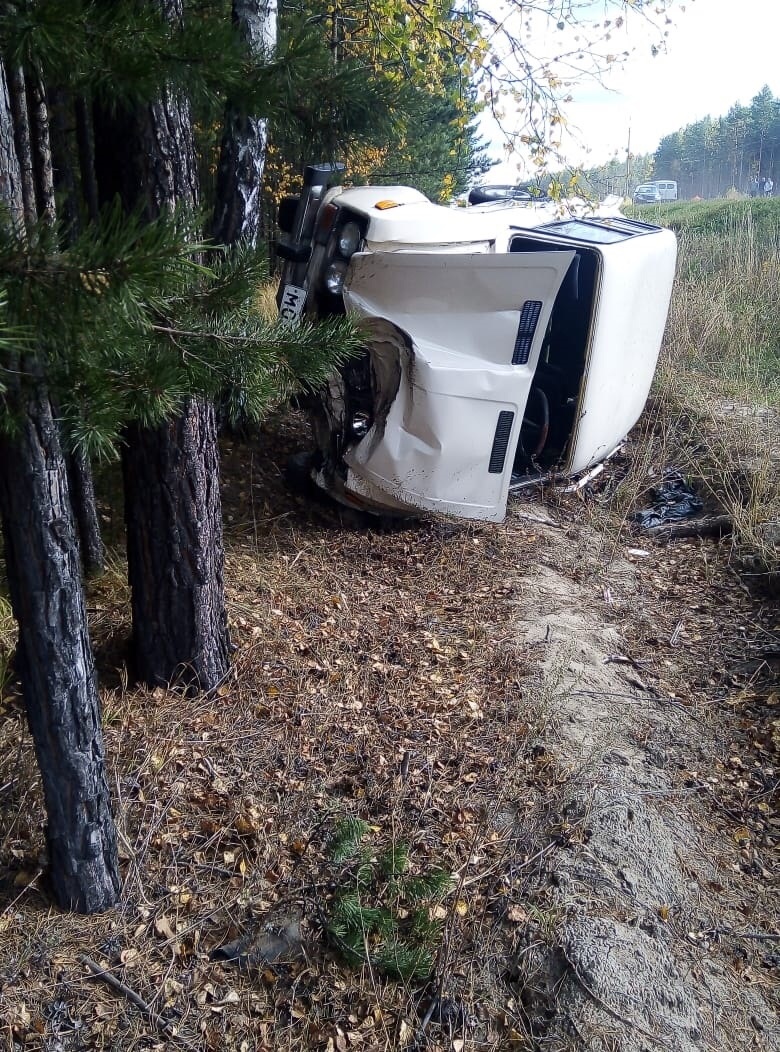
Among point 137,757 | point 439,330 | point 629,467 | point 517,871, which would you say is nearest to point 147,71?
point 137,757

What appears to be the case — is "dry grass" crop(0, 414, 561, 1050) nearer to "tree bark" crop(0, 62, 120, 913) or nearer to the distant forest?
"tree bark" crop(0, 62, 120, 913)

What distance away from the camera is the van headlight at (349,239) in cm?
528

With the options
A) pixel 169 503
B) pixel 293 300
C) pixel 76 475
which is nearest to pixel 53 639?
pixel 169 503

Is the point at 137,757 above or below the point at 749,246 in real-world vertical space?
below

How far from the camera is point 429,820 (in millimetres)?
3289

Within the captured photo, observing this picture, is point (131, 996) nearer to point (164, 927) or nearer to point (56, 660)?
point (164, 927)

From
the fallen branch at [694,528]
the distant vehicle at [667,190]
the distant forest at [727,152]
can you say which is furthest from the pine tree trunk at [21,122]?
the distant vehicle at [667,190]

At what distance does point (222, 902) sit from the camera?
2.89 m

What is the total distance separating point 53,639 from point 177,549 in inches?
47.5

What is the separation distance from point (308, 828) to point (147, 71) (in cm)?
253

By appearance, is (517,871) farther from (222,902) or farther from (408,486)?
(408,486)

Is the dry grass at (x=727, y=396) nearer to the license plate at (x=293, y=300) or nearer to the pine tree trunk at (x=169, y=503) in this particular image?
the license plate at (x=293, y=300)

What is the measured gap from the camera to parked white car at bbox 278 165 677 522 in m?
5.00

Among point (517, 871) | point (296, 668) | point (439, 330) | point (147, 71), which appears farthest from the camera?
point (439, 330)
